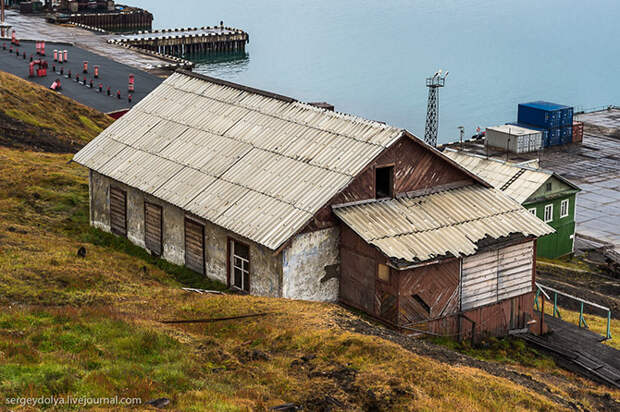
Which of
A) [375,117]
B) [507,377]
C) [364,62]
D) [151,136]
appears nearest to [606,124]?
[375,117]

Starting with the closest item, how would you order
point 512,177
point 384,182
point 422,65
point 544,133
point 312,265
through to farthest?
1. point 312,265
2. point 384,182
3. point 512,177
4. point 544,133
5. point 422,65

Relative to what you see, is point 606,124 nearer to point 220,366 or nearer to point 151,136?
point 151,136

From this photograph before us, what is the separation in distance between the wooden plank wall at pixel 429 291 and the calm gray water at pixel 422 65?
76.3 meters

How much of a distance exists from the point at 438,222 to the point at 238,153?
8412mm

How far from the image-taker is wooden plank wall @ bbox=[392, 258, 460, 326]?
93.1 ft

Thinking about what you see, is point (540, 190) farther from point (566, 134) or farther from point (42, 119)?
point (566, 134)

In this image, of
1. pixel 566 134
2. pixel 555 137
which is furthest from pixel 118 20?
pixel 566 134

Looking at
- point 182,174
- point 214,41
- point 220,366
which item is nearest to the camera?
point 220,366

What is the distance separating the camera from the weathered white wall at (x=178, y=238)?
97.5 ft

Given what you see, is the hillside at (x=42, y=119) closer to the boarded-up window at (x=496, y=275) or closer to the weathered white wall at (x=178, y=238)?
the weathered white wall at (x=178, y=238)

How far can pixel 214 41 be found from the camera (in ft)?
469

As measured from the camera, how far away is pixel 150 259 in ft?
116

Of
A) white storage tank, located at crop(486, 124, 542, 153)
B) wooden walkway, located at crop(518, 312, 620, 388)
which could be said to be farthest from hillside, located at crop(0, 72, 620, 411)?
white storage tank, located at crop(486, 124, 542, 153)

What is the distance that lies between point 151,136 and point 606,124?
3306 inches
